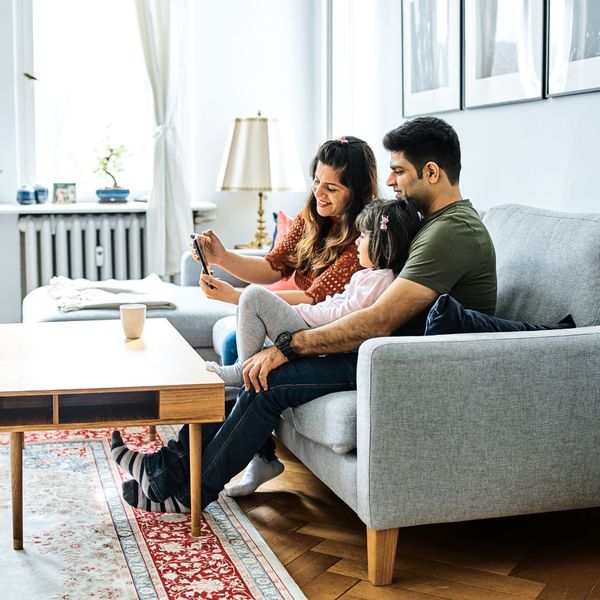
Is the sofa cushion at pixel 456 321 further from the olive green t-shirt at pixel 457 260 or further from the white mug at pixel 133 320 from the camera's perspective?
the white mug at pixel 133 320

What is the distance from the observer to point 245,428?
95.3 inches

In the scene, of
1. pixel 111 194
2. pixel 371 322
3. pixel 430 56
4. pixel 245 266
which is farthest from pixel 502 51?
pixel 111 194

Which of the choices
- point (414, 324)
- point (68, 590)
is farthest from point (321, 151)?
point (68, 590)

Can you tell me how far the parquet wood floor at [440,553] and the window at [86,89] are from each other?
9.51 feet

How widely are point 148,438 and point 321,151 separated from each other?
47.6 inches

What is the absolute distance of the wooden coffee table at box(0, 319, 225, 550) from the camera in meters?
2.24

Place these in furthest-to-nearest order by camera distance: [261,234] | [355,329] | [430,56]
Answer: [261,234]
[430,56]
[355,329]

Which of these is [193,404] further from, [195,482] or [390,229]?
[390,229]

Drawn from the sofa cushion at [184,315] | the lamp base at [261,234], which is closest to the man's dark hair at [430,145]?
the sofa cushion at [184,315]

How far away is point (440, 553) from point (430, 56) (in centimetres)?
216

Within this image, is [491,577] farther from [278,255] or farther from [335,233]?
[278,255]

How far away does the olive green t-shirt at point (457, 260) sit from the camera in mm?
2256

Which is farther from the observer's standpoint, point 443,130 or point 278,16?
point 278,16

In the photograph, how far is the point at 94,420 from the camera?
2.26 meters
